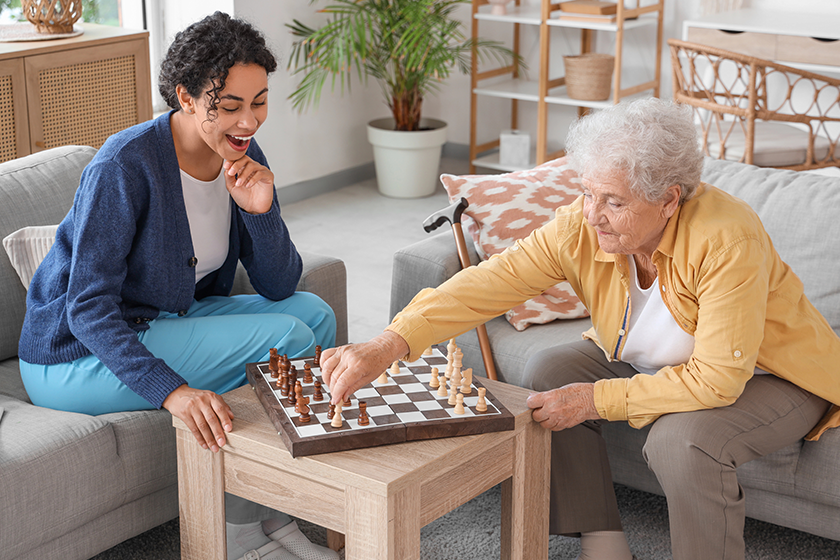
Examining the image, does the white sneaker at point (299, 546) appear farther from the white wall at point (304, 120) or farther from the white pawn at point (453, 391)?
the white wall at point (304, 120)

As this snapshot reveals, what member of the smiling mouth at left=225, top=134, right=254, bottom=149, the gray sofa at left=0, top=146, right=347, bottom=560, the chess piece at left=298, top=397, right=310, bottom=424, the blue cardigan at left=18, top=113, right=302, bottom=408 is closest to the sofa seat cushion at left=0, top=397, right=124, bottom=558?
the gray sofa at left=0, top=146, right=347, bottom=560

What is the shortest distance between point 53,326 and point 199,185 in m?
0.39

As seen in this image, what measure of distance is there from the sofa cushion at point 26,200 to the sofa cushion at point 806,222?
1.57m

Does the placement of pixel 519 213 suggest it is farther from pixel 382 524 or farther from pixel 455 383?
pixel 382 524

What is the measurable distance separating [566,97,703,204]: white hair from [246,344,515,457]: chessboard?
1.40 feet

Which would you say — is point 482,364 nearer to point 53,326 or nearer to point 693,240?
point 693,240

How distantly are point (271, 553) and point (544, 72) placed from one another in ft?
11.2

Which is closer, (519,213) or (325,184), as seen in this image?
(519,213)

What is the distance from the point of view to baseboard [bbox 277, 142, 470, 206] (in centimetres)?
478

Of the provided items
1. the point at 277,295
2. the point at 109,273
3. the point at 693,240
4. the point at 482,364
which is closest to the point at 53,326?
the point at 109,273

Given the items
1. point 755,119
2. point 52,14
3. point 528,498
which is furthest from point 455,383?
point 52,14

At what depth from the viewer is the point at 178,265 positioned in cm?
182

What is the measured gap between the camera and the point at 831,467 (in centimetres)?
174

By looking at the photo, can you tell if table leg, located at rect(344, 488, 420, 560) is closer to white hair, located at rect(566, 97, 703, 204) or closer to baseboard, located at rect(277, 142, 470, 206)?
white hair, located at rect(566, 97, 703, 204)
